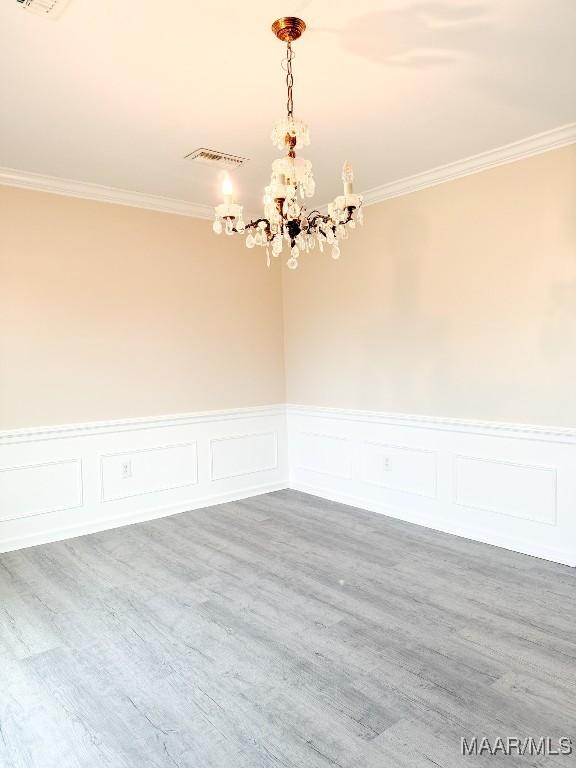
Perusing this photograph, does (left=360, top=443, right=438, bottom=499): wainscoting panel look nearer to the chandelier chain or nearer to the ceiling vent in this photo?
the chandelier chain

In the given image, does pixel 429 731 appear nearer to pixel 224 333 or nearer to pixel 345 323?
pixel 345 323

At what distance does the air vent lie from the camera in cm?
339

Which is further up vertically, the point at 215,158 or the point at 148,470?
the point at 215,158

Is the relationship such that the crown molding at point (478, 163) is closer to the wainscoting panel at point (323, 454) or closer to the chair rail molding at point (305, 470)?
the chair rail molding at point (305, 470)

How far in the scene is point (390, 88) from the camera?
264 cm

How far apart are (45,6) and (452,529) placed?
3.80m

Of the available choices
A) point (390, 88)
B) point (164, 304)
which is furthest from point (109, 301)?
point (390, 88)

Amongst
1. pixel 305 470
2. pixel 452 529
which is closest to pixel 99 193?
pixel 305 470

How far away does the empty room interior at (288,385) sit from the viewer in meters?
2.06

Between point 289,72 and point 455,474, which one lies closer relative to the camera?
point 289,72

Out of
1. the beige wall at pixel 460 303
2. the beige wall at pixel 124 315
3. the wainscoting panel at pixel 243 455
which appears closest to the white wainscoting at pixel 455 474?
the beige wall at pixel 460 303

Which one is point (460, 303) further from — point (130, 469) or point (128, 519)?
point (128, 519)

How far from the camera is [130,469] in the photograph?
4348 mm

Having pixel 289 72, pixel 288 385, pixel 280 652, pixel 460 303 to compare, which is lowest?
pixel 280 652
